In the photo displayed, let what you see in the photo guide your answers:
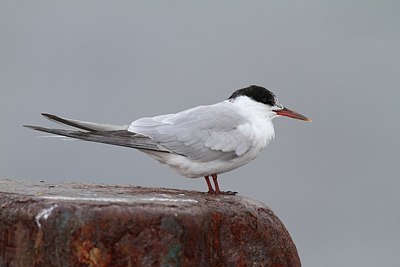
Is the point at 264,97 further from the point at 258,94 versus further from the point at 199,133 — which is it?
the point at 199,133

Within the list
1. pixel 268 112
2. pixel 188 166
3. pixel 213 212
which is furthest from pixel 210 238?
pixel 268 112

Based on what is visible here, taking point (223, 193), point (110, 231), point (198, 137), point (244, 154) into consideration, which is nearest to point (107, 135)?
point (198, 137)

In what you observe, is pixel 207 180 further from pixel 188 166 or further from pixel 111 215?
pixel 111 215

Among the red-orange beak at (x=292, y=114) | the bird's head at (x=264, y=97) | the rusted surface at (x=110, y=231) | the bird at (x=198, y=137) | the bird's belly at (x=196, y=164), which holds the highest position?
the bird's head at (x=264, y=97)

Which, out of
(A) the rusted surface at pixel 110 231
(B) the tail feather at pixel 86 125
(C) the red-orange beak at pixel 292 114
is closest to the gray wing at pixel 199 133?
(B) the tail feather at pixel 86 125

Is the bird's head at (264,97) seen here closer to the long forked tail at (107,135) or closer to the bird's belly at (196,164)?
the bird's belly at (196,164)

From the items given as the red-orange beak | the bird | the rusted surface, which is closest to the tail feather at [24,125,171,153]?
the bird

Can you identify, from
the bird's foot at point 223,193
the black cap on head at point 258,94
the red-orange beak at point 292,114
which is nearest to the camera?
the bird's foot at point 223,193
